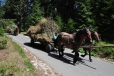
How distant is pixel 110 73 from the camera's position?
8.62 m

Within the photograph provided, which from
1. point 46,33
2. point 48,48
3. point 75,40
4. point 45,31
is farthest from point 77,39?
point 45,31

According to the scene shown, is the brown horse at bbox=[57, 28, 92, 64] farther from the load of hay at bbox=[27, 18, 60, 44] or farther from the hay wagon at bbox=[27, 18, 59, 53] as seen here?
the load of hay at bbox=[27, 18, 60, 44]

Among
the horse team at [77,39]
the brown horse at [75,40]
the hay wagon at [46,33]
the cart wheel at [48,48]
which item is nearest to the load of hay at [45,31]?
the hay wagon at [46,33]

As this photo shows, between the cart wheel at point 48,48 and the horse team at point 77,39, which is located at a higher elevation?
the horse team at point 77,39

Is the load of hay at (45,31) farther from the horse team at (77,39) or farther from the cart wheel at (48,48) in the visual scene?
the horse team at (77,39)

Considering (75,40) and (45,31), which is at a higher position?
(45,31)

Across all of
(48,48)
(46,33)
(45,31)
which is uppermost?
(45,31)

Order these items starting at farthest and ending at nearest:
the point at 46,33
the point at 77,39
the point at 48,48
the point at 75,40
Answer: the point at 46,33
the point at 48,48
the point at 75,40
the point at 77,39

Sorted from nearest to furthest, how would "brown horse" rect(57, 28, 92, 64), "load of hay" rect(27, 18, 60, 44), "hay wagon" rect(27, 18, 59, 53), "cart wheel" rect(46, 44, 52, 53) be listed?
"brown horse" rect(57, 28, 92, 64)
"cart wheel" rect(46, 44, 52, 53)
"hay wagon" rect(27, 18, 59, 53)
"load of hay" rect(27, 18, 60, 44)

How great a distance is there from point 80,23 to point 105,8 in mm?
4859

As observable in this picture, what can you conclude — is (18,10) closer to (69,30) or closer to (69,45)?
(69,30)

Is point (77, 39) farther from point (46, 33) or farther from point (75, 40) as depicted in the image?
point (46, 33)

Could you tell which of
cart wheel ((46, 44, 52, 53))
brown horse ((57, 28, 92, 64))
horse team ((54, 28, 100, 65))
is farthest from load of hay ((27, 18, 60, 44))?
brown horse ((57, 28, 92, 64))

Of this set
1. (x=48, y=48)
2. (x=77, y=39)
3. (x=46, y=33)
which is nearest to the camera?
(x=77, y=39)
